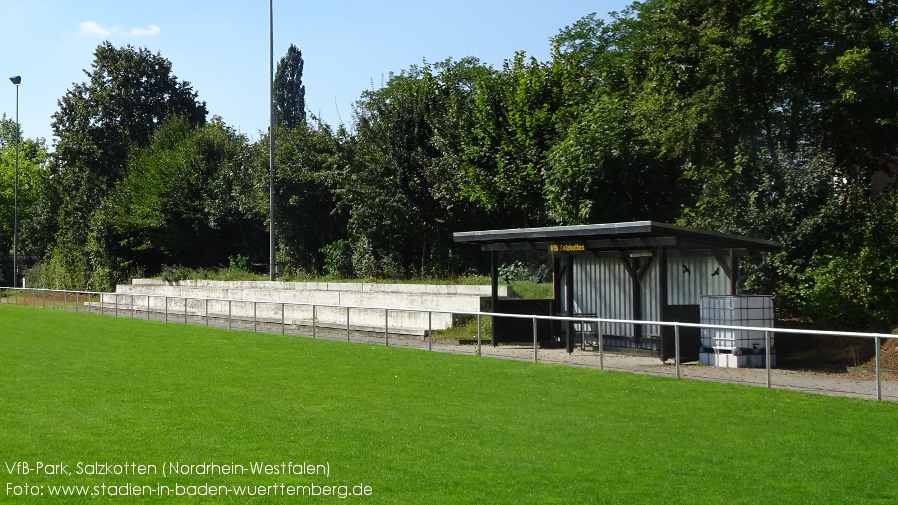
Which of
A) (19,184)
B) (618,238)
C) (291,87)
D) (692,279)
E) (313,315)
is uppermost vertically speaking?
(291,87)

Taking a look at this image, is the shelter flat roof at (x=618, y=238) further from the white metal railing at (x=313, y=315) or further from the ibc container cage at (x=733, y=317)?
the white metal railing at (x=313, y=315)

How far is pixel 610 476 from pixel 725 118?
54.4 feet

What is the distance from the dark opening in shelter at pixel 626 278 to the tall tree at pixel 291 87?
70.5m

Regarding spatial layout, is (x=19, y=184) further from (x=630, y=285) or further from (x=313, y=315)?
(x=630, y=285)

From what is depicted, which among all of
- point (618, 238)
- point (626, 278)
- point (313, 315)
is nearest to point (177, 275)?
point (313, 315)

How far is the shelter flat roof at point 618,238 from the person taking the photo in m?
18.8

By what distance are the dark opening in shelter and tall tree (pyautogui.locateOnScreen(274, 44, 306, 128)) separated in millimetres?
70515

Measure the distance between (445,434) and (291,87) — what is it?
84506 millimetres

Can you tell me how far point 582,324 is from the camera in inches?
764

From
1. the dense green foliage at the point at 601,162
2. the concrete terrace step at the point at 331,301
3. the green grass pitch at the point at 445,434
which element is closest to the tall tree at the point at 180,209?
the dense green foliage at the point at 601,162

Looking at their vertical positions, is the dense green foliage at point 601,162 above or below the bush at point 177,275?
above

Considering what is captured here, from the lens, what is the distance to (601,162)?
2769cm

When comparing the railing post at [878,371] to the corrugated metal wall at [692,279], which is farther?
the corrugated metal wall at [692,279]

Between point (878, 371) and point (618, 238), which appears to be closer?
A: point (878, 371)
